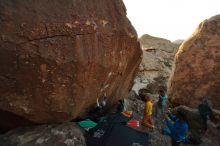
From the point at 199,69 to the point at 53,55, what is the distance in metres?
5.71

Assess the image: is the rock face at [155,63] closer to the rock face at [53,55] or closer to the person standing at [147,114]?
the person standing at [147,114]

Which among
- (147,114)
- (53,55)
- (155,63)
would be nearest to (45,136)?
(53,55)

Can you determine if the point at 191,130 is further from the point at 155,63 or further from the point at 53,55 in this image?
the point at 155,63

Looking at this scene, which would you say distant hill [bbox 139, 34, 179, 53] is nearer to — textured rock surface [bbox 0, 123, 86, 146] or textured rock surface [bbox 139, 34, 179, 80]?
textured rock surface [bbox 139, 34, 179, 80]

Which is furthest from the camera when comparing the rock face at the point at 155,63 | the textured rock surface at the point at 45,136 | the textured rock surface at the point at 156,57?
the textured rock surface at the point at 156,57

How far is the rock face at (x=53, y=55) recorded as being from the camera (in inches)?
147

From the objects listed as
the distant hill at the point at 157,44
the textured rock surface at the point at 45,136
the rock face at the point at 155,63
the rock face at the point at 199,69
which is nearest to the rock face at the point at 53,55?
the textured rock surface at the point at 45,136

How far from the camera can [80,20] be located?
4.30 meters

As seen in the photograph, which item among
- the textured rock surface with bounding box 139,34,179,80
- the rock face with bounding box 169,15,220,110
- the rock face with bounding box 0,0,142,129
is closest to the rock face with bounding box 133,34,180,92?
the textured rock surface with bounding box 139,34,179,80

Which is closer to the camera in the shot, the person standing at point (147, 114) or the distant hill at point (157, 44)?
the person standing at point (147, 114)

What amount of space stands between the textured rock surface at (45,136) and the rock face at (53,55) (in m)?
0.17

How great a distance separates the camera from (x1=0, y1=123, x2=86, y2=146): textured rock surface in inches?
156

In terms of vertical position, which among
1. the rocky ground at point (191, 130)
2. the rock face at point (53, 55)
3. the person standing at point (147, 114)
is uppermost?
the rock face at point (53, 55)

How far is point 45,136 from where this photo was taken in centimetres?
408
